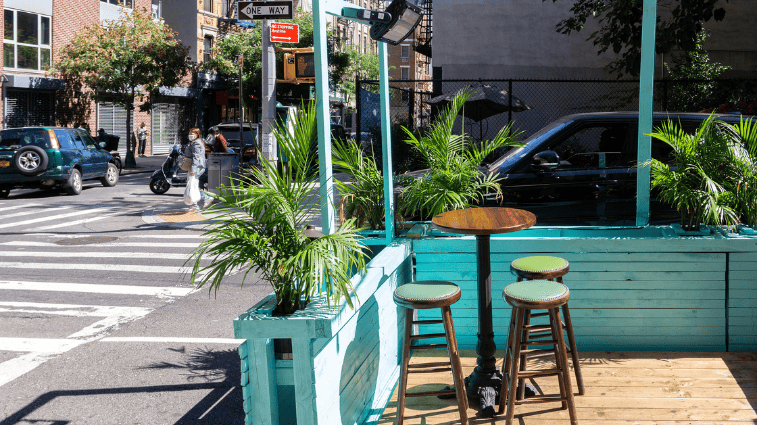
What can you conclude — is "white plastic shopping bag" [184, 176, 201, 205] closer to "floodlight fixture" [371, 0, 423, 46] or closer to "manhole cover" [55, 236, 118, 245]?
"manhole cover" [55, 236, 118, 245]

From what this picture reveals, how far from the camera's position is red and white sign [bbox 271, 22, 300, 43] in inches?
474

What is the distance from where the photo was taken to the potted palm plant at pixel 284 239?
3.18 metres

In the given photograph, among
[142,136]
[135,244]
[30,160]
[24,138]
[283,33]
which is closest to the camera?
[135,244]

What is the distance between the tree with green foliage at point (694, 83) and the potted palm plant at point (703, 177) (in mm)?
11060

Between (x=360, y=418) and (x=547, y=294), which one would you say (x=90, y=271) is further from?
(x=547, y=294)

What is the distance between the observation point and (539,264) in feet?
14.1

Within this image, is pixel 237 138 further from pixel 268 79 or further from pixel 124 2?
pixel 124 2

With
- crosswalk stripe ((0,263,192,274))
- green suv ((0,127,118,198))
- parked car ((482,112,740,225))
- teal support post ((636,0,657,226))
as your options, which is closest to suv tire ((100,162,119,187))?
green suv ((0,127,118,198))

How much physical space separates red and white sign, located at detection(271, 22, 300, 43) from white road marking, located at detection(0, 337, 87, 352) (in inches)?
276

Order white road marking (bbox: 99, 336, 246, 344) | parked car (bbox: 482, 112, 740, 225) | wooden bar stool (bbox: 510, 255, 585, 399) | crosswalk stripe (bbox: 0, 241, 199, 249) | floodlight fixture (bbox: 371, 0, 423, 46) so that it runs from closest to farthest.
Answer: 1. wooden bar stool (bbox: 510, 255, 585, 399)
2. floodlight fixture (bbox: 371, 0, 423, 46)
3. white road marking (bbox: 99, 336, 246, 344)
4. parked car (bbox: 482, 112, 740, 225)
5. crosswalk stripe (bbox: 0, 241, 199, 249)

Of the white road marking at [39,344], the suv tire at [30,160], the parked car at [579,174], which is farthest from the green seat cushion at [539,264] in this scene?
the suv tire at [30,160]

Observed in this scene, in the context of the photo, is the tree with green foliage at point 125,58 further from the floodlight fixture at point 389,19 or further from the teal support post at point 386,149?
the floodlight fixture at point 389,19

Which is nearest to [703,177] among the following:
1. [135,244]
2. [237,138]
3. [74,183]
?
[135,244]

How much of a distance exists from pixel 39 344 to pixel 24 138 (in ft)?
44.6
